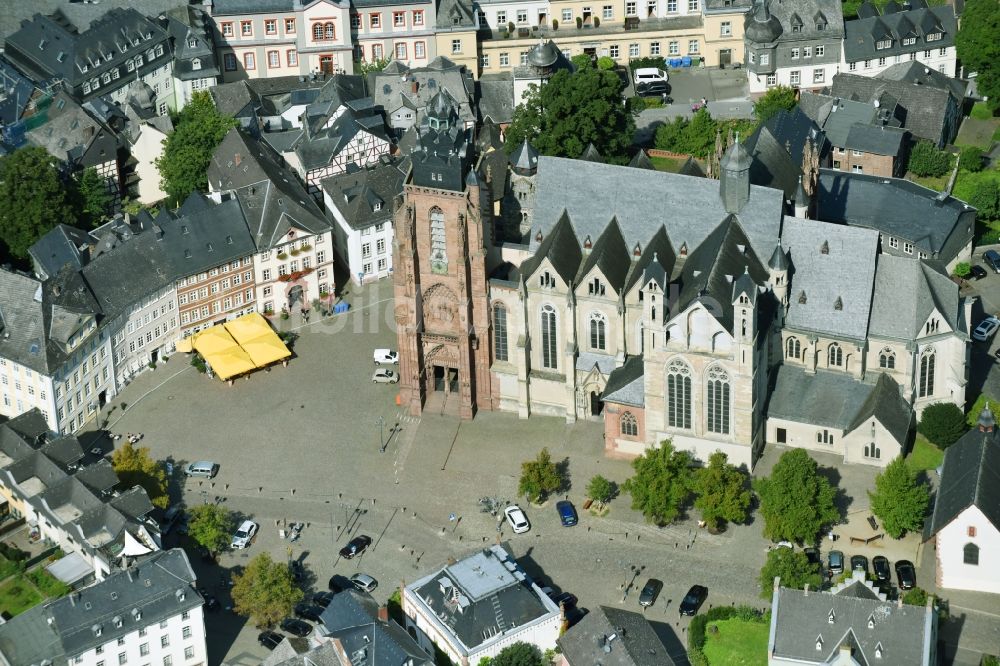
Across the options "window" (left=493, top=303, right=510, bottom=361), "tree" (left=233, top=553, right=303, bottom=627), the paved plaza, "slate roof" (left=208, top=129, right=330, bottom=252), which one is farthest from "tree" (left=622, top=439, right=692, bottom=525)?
"slate roof" (left=208, top=129, right=330, bottom=252)

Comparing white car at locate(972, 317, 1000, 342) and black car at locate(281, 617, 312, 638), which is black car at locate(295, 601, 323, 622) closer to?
black car at locate(281, 617, 312, 638)

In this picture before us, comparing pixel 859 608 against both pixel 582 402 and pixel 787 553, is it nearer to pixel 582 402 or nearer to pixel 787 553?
pixel 787 553

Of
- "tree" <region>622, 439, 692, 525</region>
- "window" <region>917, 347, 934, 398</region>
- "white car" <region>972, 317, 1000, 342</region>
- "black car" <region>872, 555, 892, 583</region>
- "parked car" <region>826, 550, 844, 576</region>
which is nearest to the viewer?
"black car" <region>872, 555, 892, 583</region>

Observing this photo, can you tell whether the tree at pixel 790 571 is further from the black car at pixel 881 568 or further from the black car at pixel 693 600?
the black car at pixel 881 568

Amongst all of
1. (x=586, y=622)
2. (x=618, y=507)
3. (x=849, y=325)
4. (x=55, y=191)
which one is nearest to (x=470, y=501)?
(x=618, y=507)

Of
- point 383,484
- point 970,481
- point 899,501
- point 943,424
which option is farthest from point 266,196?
point 970,481

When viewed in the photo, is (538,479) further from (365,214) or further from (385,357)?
(365,214)
